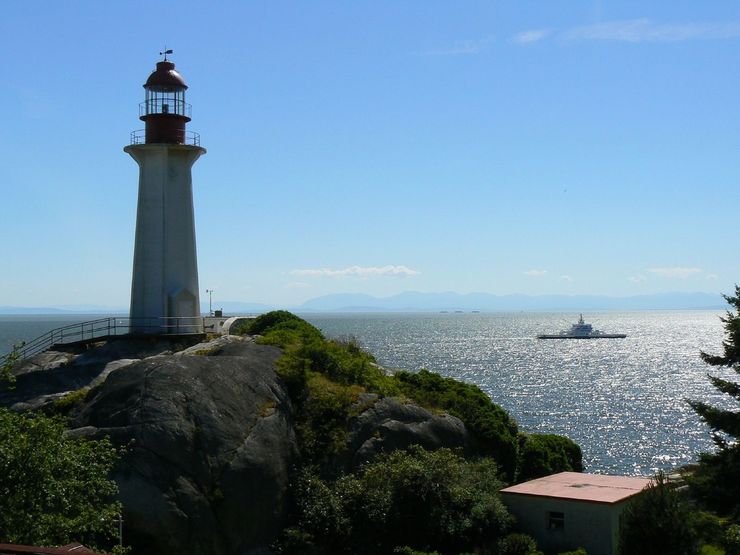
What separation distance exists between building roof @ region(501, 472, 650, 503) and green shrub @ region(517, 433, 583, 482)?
295 centimetres

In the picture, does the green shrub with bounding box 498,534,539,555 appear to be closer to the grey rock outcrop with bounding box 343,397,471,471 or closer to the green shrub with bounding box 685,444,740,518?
the grey rock outcrop with bounding box 343,397,471,471

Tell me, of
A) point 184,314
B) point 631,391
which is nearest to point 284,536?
point 184,314

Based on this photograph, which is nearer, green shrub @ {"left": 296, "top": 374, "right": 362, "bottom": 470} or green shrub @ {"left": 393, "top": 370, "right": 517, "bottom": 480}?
green shrub @ {"left": 296, "top": 374, "right": 362, "bottom": 470}

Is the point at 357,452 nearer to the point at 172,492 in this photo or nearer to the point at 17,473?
the point at 172,492

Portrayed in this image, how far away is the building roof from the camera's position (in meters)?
23.4

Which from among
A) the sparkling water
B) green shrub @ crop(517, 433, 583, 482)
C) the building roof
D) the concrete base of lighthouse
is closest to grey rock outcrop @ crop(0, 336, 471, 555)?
the building roof

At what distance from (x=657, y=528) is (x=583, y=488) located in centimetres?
503

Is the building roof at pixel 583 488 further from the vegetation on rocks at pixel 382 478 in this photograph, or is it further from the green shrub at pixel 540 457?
the green shrub at pixel 540 457

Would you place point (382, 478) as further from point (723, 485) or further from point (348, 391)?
point (723, 485)

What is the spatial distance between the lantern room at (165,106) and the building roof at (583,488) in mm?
19908

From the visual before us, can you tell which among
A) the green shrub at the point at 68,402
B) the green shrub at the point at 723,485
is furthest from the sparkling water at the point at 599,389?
the green shrub at the point at 68,402

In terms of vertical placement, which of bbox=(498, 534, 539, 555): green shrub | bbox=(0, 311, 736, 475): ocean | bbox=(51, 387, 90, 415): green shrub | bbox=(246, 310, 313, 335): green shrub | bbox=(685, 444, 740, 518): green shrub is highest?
bbox=(246, 310, 313, 335): green shrub

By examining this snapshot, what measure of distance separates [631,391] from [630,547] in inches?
2693

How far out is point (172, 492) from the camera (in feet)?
66.9
